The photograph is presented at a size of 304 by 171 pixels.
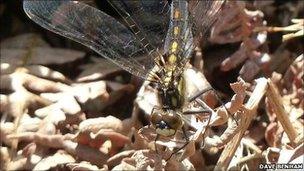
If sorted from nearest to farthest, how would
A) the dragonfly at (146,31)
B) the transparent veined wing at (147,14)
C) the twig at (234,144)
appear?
the twig at (234,144) → the dragonfly at (146,31) → the transparent veined wing at (147,14)

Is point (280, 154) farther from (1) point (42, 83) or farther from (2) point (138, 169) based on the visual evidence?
(1) point (42, 83)

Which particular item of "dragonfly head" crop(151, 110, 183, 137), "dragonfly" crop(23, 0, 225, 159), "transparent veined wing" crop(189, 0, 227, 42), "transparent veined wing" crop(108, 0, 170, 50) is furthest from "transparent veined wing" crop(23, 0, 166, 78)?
"dragonfly head" crop(151, 110, 183, 137)

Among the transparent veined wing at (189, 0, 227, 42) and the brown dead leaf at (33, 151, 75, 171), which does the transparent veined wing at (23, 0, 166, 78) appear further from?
the brown dead leaf at (33, 151, 75, 171)

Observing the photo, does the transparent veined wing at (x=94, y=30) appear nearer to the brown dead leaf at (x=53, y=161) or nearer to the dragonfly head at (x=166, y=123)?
the dragonfly head at (x=166, y=123)

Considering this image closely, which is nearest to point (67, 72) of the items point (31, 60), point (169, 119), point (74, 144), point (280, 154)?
point (31, 60)

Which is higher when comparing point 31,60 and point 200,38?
point 200,38

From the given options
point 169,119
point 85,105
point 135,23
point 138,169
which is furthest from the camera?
point 135,23

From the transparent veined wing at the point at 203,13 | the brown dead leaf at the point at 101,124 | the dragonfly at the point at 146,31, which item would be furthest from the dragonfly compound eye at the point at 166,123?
the transparent veined wing at the point at 203,13

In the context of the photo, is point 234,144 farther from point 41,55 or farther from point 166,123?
point 41,55

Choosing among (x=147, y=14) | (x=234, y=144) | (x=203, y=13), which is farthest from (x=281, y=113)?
(x=147, y=14)
